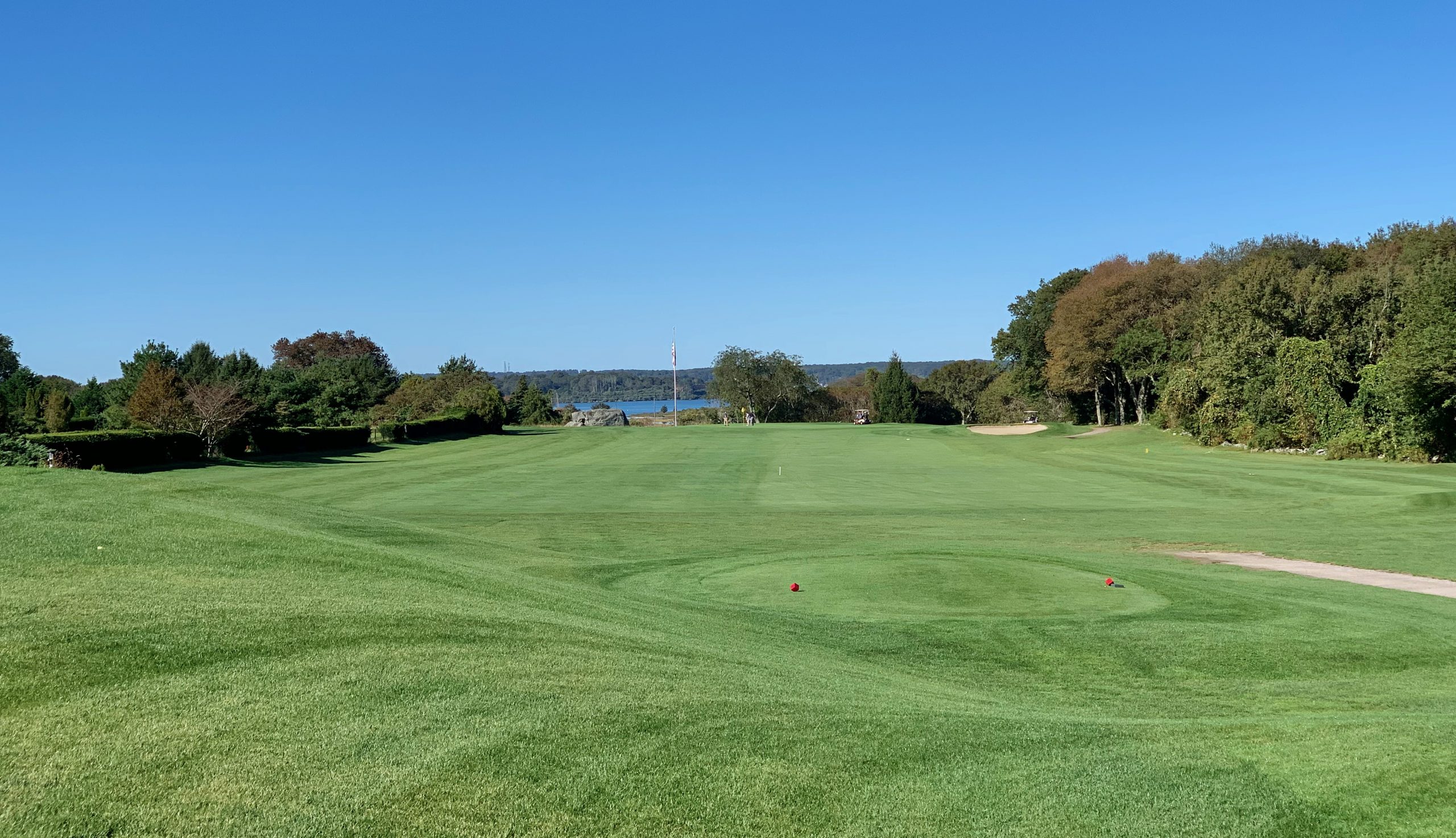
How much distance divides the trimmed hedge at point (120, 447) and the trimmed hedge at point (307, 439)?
5.13 m

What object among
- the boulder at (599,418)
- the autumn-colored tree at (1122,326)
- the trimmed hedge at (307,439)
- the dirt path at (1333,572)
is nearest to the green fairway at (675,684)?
the dirt path at (1333,572)

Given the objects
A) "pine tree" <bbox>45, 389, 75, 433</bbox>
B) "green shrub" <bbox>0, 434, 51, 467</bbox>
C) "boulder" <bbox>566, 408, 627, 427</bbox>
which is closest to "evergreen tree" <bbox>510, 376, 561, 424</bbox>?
"boulder" <bbox>566, 408, 627, 427</bbox>

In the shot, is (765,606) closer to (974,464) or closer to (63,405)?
(974,464)

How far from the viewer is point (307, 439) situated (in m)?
51.1

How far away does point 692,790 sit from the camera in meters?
5.00

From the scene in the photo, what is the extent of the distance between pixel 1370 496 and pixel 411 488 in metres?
29.2

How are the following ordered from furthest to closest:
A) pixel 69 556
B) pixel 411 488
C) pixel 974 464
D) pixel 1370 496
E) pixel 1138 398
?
pixel 1138 398
pixel 974 464
pixel 411 488
pixel 1370 496
pixel 69 556

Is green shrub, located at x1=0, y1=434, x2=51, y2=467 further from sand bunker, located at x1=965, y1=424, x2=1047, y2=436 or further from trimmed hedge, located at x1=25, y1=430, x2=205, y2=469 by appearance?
sand bunker, located at x1=965, y1=424, x2=1047, y2=436

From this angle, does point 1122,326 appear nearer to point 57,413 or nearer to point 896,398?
point 896,398

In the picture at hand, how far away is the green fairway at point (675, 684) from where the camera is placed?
4762 millimetres

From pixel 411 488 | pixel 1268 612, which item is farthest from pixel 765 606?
pixel 411 488

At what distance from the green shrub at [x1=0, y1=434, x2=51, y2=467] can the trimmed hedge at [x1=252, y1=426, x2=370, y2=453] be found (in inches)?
1195

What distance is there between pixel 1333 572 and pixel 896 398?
89868 millimetres

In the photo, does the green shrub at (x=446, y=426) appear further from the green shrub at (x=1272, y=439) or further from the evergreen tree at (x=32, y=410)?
the green shrub at (x=1272, y=439)
